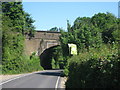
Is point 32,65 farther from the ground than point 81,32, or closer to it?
closer to it

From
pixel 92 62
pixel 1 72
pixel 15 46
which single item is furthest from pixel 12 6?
pixel 92 62

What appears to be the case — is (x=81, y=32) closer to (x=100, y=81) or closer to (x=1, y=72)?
(x=1, y=72)

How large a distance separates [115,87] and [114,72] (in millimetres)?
366

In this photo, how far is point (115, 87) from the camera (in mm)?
6484

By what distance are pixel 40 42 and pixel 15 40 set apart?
9920mm

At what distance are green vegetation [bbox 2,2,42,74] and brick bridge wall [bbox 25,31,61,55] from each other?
4.22 feet

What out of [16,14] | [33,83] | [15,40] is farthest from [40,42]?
[33,83]

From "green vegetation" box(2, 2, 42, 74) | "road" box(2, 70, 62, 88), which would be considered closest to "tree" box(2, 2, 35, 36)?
"green vegetation" box(2, 2, 42, 74)

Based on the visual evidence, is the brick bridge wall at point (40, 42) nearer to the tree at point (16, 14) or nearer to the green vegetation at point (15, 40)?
the green vegetation at point (15, 40)

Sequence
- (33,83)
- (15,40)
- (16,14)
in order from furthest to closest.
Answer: (16,14)
(15,40)
(33,83)

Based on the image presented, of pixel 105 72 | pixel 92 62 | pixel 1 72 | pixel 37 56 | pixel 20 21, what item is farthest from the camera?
pixel 37 56

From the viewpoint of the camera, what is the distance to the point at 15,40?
43969 mm

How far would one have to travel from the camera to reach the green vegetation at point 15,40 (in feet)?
130

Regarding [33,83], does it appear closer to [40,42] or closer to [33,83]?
[33,83]
